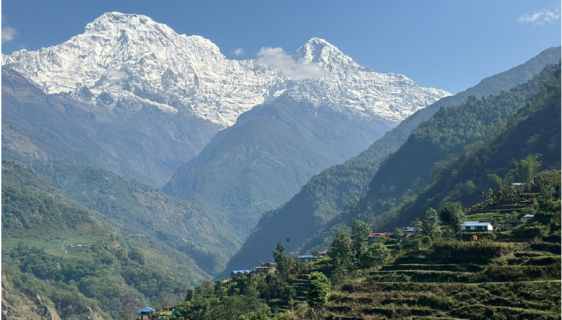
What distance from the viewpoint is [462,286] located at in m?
75.8

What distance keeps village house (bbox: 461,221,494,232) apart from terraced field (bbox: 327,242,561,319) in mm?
10371

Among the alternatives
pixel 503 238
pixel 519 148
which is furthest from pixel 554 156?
pixel 503 238

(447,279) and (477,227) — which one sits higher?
(477,227)

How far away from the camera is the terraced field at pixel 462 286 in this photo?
2699 inches

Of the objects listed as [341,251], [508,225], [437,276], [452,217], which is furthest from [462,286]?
[341,251]

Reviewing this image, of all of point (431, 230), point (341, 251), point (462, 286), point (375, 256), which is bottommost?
point (462, 286)

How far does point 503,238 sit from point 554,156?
84.6m

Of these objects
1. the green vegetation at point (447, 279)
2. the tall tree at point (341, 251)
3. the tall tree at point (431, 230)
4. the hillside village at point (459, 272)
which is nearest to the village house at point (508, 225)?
the hillside village at point (459, 272)

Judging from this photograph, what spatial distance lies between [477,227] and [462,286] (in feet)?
76.0

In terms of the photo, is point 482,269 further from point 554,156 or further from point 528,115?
point 528,115

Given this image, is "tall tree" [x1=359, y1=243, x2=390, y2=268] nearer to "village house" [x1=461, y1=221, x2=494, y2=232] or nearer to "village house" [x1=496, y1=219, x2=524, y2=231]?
"village house" [x1=461, y1=221, x2=494, y2=232]

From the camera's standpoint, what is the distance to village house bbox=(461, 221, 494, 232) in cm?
9569

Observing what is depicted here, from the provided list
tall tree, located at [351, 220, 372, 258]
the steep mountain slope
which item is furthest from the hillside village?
the steep mountain slope

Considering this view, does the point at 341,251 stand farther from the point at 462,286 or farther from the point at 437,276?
the point at 462,286
